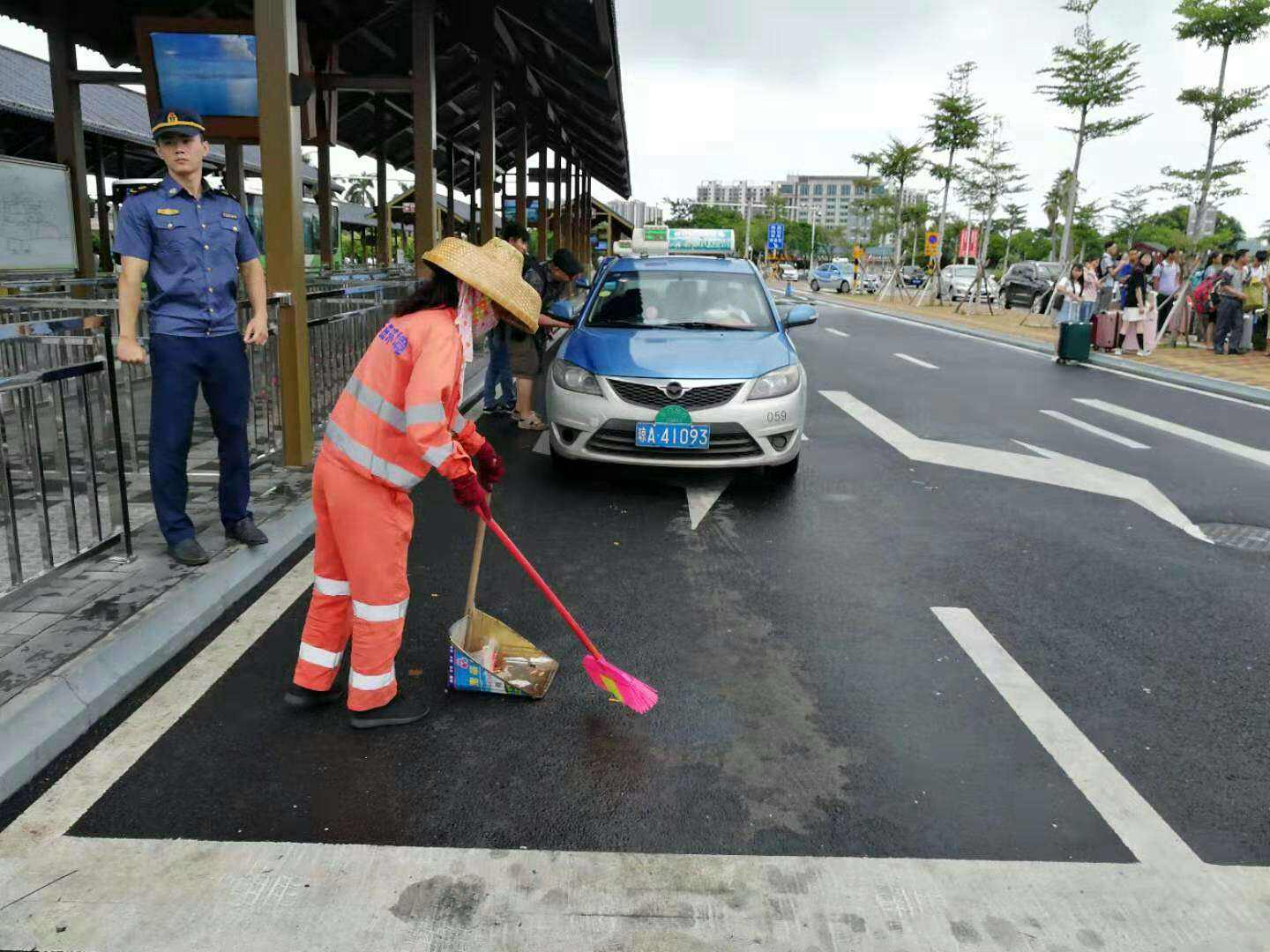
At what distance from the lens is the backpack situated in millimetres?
19344

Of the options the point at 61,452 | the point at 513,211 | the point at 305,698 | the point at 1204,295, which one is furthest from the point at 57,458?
the point at 513,211

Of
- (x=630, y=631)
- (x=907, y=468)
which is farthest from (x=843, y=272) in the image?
(x=630, y=631)

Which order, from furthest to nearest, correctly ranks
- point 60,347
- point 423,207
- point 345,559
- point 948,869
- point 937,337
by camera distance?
1. point 937,337
2. point 423,207
3. point 60,347
4. point 345,559
5. point 948,869

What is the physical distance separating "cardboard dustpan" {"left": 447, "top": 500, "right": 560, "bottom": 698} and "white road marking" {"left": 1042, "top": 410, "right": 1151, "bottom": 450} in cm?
721

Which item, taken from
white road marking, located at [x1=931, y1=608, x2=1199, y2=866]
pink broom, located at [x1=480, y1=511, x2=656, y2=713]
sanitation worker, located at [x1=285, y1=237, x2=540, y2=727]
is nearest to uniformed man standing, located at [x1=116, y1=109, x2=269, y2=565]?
sanitation worker, located at [x1=285, y1=237, x2=540, y2=727]

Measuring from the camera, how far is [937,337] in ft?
71.8

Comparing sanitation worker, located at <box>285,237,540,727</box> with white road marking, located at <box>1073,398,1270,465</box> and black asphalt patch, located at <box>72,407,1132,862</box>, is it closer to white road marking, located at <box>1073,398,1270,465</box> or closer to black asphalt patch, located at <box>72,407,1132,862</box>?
black asphalt patch, located at <box>72,407,1132,862</box>

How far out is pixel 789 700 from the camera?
3.70m

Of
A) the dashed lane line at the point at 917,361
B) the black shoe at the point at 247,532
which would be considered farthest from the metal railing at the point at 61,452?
the dashed lane line at the point at 917,361

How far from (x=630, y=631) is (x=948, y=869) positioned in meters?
1.89

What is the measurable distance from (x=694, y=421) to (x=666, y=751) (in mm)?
3443

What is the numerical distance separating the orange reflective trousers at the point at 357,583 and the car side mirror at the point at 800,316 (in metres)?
5.07

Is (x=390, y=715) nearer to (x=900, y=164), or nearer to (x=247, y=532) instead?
(x=247, y=532)

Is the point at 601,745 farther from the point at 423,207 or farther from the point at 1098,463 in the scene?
Answer: the point at 423,207
